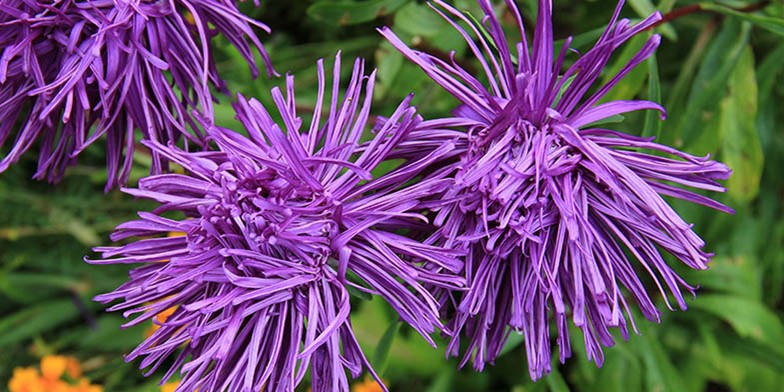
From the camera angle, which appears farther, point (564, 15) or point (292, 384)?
point (564, 15)

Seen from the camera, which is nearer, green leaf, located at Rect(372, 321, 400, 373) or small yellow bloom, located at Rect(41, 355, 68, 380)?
green leaf, located at Rect(372, 321, 400, 373)

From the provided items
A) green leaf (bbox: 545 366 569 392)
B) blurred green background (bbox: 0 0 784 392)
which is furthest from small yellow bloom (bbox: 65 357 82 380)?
green leaf (bbox: 545 366 569 392)

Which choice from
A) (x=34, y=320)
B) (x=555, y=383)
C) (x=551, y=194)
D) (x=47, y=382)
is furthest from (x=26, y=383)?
(x=551, y=194)

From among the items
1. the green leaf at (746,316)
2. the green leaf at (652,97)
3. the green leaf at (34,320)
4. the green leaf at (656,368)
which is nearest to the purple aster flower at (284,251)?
the green leaf at (652,97)

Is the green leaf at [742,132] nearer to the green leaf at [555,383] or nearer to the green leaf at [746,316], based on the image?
the green leaf at [746,316]

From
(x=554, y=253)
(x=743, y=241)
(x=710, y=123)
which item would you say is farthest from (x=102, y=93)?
(x=743, y=241)

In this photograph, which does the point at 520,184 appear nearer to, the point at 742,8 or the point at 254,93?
the point at 254,93

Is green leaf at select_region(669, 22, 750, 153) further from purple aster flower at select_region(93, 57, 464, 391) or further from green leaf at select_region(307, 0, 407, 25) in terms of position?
purple aster flower at select_region(93, 57, 464, 391)
